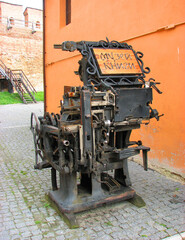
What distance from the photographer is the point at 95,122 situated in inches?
132

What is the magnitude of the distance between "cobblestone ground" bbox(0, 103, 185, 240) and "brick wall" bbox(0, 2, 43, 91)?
20.6 m

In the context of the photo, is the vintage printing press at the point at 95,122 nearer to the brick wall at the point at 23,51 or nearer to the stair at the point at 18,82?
the stair at the point at 18,82

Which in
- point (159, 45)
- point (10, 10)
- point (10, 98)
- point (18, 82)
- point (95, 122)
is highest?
point (10, 10)

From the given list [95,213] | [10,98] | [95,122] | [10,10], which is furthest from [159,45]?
[10,10]

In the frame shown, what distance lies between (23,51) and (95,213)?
939 inches

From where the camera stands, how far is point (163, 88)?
5312 mm

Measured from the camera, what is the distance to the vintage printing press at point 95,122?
130 inches

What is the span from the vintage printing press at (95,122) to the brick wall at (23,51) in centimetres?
2220

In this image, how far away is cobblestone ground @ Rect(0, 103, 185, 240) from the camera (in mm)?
3367

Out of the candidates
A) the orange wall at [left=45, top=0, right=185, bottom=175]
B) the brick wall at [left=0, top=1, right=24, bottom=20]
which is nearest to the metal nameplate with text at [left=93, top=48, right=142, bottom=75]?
the orange wall at [left=45, top=0, right=185, bottom=175]

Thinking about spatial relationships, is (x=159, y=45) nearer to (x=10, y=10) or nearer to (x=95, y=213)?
(x=95, y=213)

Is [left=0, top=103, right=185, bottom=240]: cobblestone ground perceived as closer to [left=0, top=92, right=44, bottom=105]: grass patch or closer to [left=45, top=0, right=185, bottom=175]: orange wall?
[left=45, top=0, right=185, bottom=175]: orange wall

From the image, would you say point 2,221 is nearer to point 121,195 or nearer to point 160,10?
point 121,195

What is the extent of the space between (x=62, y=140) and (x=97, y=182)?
1023mm
